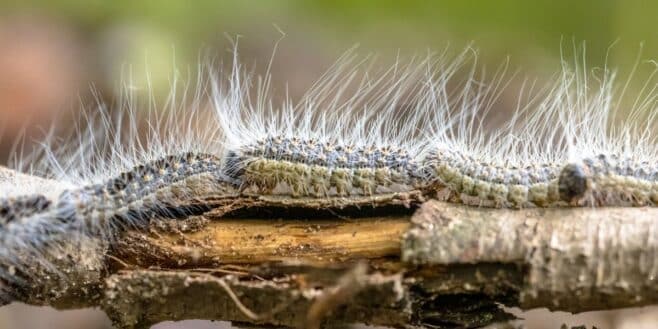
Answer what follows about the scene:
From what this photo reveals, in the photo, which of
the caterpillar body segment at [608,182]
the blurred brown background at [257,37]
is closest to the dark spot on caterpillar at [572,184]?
the caterpillar body segment at [608,182]

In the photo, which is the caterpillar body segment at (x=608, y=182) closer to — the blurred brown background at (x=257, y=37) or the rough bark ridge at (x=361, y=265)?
the rough bark ridge at (x=361, y=265)

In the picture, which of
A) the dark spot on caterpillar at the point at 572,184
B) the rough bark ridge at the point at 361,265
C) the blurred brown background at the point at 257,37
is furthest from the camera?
the blurred brown background at the point at 257,37

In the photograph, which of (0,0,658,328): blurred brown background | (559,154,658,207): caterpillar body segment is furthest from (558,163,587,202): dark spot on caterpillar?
(0,0,658,328): blurred brown background

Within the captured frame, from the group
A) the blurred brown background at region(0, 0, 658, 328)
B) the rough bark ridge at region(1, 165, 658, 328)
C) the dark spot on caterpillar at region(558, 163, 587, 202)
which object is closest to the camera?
the rough bark ridge at region(1, 165, 658, 328)

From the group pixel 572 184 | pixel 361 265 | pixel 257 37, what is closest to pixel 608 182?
pixel 572 184

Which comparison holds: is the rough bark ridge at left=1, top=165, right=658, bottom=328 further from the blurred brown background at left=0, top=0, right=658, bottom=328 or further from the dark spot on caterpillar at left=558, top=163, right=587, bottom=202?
the blurred brown background at left=0, top=0, right=658, bottom=328
